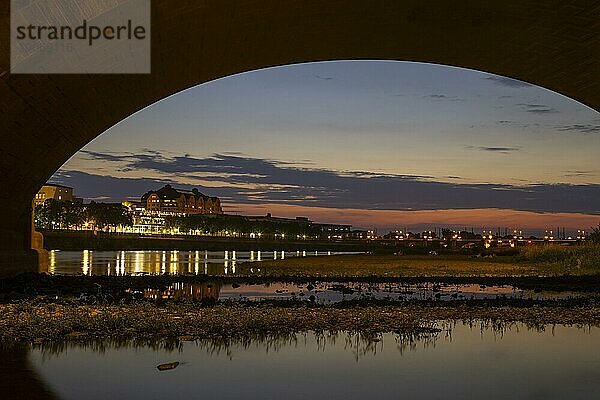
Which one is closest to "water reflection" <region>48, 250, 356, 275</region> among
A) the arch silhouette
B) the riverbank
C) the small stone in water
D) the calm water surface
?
the arch silhouette

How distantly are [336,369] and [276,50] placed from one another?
12434 millimetres

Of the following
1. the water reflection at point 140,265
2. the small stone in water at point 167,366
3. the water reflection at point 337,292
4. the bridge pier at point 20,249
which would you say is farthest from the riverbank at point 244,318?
the water reflection at point 140,265

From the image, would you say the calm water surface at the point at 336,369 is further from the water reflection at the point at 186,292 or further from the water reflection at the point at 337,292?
the water reflection at the point at 186,292

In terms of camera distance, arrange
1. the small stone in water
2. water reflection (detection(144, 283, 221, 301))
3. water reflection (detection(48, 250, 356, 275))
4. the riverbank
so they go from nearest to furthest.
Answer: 1. the small stone in water
2. the riverbank
3. water reflection (detection(144, 283, 221, 301))
4. water reflection (detection(48, 250, 356, 275))

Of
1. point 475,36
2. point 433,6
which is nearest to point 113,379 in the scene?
point 433,6

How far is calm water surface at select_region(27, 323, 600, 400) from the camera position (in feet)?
29.2

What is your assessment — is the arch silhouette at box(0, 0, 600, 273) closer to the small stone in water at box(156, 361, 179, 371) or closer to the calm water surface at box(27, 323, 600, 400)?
the calm water surface at box(27, 323, 600, 400)

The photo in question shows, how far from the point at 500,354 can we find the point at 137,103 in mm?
14307

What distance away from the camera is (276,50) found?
20.8 metres

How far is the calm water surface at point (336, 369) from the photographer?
8.91 meters

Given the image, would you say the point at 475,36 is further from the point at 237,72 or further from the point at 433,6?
the point at 237,72

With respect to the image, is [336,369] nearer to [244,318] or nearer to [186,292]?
[244,318]

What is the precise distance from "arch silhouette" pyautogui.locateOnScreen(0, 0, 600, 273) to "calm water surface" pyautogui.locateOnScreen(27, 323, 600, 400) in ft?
23.5

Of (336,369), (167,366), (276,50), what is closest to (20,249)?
(276,50)
